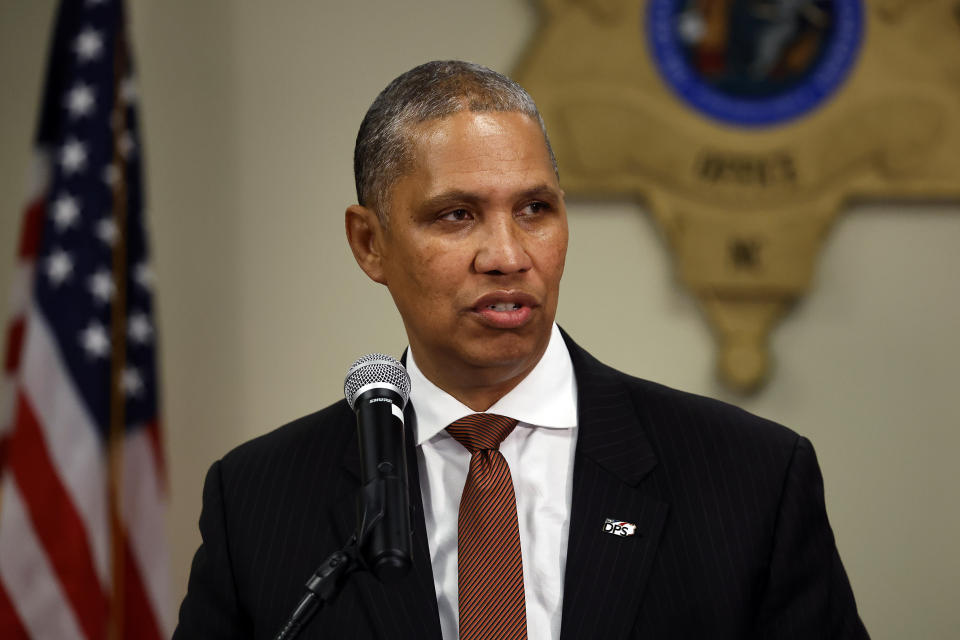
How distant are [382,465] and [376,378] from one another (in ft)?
0.46

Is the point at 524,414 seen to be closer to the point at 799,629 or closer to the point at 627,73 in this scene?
the point at 799,629

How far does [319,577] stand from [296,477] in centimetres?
67

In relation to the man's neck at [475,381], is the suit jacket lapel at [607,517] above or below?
below

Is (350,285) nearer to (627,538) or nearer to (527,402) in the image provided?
(527,402)

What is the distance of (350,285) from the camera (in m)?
3.16

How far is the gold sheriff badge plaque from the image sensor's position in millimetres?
2881

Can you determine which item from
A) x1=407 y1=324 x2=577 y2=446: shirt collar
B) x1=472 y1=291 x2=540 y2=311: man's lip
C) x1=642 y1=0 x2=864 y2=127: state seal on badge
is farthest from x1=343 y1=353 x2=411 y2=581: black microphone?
x1=642 y1=0 x2=864 y2=127: state seal on badge

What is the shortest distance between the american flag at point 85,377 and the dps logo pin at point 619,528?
5.99 ft

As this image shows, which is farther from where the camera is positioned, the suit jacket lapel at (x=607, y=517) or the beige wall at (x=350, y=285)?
the beige wall at (x=350, y=285)

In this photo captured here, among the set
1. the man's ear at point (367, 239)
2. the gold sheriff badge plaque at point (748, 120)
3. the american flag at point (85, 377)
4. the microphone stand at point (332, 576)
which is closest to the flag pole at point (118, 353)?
the american flag at point (85, 377)

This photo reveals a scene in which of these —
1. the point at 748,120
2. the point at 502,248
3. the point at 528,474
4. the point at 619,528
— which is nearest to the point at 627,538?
the point at 619,528

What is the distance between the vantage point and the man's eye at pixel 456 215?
1.51 meters

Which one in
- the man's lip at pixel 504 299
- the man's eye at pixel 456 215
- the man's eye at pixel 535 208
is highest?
the man's eye at pixel 535 208

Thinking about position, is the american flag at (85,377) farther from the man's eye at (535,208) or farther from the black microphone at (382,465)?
the black microphone at (382,465)
